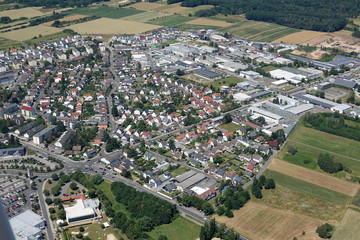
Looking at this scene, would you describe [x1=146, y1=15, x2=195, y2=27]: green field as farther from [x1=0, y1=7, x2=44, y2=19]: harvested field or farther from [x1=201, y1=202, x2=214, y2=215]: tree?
[x1=201, y1=202, x2=214, y2=215]: tree

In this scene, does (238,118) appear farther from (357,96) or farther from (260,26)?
(260,26)

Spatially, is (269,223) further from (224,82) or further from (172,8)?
(172,8)

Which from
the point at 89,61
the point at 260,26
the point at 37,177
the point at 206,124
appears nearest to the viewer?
the point at 37,177

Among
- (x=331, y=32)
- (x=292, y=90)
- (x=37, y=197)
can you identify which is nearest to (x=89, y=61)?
(x=292, y=90)

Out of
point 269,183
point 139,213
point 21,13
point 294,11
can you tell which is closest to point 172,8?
point 294,11

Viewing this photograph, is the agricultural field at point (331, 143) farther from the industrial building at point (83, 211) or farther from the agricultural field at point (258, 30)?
the agricultural field at point (258, 30)

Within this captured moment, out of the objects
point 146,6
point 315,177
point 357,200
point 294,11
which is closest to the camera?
point 357,200
